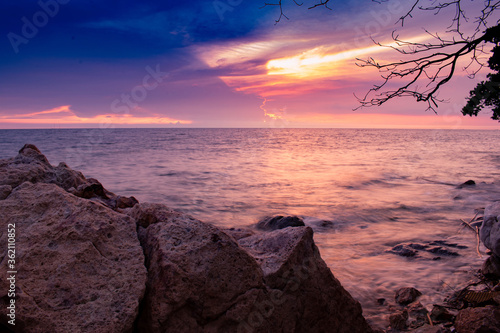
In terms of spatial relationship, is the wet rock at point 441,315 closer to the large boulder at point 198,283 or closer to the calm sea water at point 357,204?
the calm sea water at point 357,204

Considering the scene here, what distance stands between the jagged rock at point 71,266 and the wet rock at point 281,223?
541cm

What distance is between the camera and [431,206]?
1116cm

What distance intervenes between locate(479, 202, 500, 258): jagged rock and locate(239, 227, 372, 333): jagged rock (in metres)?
2.58

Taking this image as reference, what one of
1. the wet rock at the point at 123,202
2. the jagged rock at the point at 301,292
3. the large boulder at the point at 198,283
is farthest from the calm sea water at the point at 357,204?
the wet rock at the point at 123,202

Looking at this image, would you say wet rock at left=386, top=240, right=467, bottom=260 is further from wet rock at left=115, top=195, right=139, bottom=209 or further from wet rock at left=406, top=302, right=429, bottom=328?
wet rock at left=115, top=195, right=139, bottom=209

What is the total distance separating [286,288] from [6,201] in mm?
2761

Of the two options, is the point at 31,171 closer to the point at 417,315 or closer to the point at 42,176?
the point at 42,176

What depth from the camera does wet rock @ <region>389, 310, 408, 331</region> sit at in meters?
3.82

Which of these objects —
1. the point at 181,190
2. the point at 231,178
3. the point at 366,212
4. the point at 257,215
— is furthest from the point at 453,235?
the point at 231,178

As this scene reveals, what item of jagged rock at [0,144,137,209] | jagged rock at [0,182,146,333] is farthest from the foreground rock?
jagged rock at [0,144,137,209]

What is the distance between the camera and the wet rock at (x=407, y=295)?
4.52 meters

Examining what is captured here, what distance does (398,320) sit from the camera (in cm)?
388

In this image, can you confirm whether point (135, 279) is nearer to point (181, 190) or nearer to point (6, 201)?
point (6, 201)

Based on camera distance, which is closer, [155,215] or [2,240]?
[2,240]
